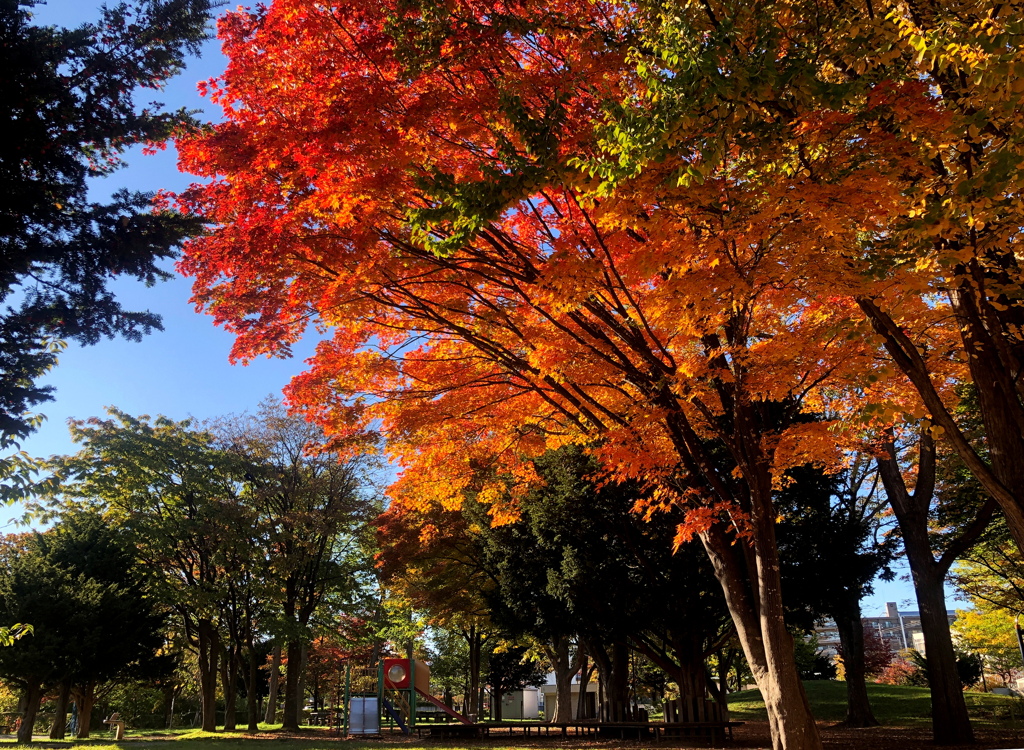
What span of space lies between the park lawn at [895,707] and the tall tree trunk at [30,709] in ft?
69.3

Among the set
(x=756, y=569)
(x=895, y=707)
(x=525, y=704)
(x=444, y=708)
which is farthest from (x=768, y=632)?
(x=525, y=704)

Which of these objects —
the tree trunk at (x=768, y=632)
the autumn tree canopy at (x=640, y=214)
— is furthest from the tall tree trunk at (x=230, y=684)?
the tree trunk at (x=768, y=632)

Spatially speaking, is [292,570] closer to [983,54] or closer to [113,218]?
[113,218]

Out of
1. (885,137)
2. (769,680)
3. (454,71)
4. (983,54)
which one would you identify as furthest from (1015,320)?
(454,71)

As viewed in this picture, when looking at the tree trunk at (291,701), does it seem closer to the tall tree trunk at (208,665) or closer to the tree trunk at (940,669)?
the tall tree trunk at (208,665)

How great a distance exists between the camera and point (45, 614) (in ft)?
60.8

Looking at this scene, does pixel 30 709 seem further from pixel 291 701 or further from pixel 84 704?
pixel 291 701

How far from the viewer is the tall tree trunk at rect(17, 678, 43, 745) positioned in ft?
58.4

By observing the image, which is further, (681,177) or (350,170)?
(350,170)

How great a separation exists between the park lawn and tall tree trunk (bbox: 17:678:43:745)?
21122 millimetres

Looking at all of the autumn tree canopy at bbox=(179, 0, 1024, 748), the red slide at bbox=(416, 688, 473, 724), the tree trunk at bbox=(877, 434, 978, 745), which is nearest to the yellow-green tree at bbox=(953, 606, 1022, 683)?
the tree trunk at bbox=(877, 434, 978, 745)

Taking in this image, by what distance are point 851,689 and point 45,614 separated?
2209cm

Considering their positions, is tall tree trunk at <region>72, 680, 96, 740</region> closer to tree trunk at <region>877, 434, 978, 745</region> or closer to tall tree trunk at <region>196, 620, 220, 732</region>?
tall tree trunk at <region>196, 620, 220, 732</region>

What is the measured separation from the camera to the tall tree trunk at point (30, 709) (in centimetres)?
1780
